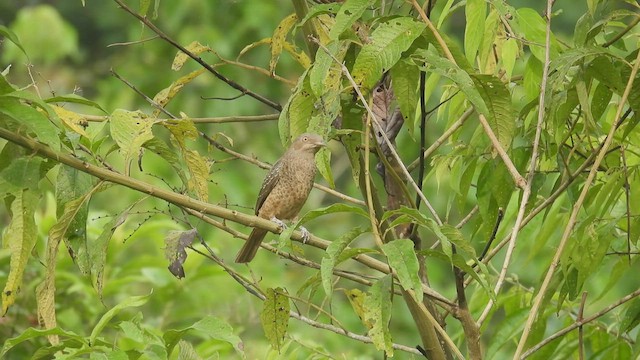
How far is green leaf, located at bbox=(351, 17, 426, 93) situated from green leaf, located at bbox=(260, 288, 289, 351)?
0.53 m

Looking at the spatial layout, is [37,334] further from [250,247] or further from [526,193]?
[250,247]

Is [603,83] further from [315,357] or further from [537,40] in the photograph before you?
[315,357]

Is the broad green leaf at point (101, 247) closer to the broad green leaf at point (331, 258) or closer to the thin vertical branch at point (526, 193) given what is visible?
the broad green leaf at point (331, 258)

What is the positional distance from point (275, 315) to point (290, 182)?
78.6 inches

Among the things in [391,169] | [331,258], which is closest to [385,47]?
[391,169]

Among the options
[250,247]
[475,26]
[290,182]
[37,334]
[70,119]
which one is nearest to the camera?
[37,334]

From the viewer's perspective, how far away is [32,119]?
186 centimetres

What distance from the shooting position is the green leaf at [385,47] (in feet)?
6.57

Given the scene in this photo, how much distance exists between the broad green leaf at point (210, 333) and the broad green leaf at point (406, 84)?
0.59 m

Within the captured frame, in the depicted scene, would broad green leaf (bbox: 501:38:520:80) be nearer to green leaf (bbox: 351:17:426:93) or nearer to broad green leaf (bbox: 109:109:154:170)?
green leaf (bbox: 351:17:426:93)

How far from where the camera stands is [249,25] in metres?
10.4

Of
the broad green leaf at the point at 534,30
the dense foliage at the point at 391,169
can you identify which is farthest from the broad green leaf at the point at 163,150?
the broad green leaf at the point at 534,30

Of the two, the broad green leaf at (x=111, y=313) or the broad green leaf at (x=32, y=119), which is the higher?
the broad green leaf at (x=32, y=119)

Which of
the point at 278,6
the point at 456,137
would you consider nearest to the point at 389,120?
the point at 456,137
